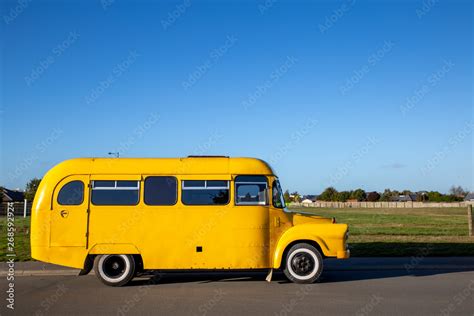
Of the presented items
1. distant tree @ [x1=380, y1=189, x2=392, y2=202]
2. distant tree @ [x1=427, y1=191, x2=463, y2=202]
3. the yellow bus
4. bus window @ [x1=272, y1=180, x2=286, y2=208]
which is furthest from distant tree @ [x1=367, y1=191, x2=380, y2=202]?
the yellow bus

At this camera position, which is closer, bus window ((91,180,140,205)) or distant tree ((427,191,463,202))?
bus window ((91,180,140,205))

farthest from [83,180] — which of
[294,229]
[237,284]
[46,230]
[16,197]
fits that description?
[16,197]

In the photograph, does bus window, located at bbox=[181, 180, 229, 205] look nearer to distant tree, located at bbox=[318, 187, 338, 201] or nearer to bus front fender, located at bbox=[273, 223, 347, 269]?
bus front fender, located at bbox=[273, 223, 347, 269]

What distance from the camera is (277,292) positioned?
29.1 ft

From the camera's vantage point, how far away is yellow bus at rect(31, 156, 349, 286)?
9.61 metres

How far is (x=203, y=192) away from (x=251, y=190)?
1049mm

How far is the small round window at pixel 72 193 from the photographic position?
9758mm

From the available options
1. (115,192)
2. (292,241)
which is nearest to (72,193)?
(115,192)

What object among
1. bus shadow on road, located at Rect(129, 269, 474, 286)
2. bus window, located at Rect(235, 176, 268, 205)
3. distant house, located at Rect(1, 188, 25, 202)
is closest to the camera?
bus window, located at Rect(235, 176, 268, 205)

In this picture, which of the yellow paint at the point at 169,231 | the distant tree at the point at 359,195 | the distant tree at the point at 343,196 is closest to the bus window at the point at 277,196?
the yellow paint at the point at 169,231

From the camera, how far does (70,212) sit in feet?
31.8

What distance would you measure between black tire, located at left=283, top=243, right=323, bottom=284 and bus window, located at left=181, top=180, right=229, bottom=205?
187cm

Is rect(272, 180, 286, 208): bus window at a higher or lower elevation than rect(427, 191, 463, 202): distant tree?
higher

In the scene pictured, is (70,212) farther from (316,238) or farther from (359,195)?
(359,195)
